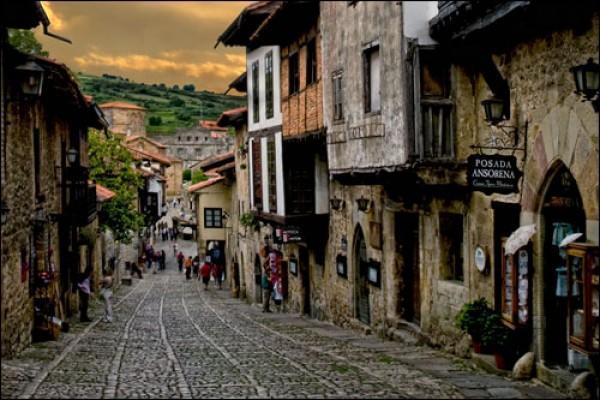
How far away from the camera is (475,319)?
1371 centimetres

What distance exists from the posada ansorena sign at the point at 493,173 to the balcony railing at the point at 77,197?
1443 cm

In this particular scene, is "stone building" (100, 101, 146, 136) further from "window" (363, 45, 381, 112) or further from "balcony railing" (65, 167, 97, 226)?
"window" (363, 45, 381, 112)

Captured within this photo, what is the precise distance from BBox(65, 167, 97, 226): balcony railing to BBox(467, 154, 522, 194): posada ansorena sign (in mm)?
14427

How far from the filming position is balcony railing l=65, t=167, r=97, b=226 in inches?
963

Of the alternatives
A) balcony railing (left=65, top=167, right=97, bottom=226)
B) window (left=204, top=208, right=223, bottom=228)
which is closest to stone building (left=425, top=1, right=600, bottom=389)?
balcony railing (left=65, top=167, right=97, bottom=226)

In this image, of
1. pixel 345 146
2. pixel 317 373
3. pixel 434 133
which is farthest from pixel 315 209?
pixel 317 373

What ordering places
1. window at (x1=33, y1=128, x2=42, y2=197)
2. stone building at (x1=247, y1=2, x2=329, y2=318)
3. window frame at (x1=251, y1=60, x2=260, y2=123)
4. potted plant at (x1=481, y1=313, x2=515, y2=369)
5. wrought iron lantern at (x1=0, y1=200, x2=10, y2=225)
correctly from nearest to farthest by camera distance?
potted plant at (x1=481, y1=313, x2=515, y2=369) < wrought iron lantern at (x1=0, y1=200, x2=10, y2=225) < window at (x1=33, y1=128, x2=42, y2=197) < stone building at (x1=247, y1=2, x2=329, y2=318) < window frame at (x1=251, y1=60, x2=260, y2=123)

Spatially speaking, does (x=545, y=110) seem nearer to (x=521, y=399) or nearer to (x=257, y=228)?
(x=521, y=399)

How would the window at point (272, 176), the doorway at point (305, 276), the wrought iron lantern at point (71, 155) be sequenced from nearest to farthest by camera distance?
1. the wrought iron lantern at point (71, 155)
2. the window at point (272, 176)
3. the doorway at point (305, 276)

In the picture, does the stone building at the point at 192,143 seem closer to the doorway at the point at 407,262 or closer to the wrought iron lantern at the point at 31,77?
the doorway at the point at 407,262

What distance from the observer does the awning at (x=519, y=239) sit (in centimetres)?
1236

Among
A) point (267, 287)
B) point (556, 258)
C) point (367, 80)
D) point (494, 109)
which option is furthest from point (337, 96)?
point (267, 287)

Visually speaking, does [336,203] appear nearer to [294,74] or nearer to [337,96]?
[294,74]

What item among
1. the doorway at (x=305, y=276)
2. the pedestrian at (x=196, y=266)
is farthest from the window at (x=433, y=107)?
the pedestrian at (x=196, y=266)
